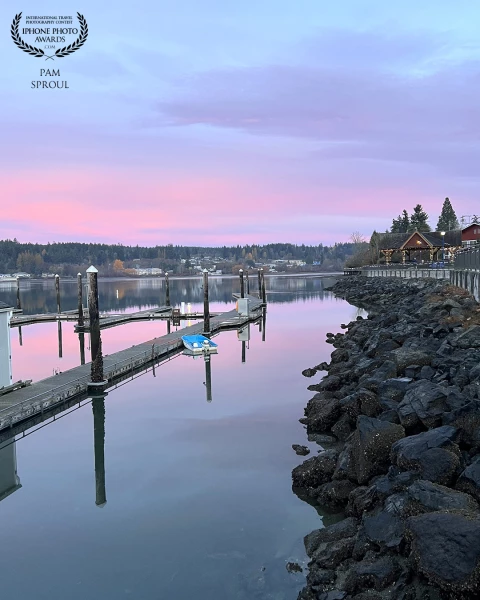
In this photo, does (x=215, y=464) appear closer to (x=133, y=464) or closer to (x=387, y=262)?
(x=133, y=464)

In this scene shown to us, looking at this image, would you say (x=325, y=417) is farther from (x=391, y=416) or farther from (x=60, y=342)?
(x=60, y=342)

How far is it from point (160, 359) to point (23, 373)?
26.1 feet

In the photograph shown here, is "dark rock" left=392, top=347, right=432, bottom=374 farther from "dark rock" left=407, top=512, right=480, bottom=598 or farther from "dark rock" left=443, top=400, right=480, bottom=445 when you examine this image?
"dark rock" left=407, top=512, right=480, bottom=598

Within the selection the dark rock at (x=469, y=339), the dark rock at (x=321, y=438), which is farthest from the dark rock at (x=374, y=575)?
the dark rock at (x=469, y=339)

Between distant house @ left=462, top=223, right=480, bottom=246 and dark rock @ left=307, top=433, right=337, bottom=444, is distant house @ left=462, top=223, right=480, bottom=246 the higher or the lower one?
the higher one

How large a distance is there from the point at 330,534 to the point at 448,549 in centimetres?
373

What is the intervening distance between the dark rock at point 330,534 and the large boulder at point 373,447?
131cm

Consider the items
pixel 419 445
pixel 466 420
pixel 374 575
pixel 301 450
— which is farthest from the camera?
pixel 301 450

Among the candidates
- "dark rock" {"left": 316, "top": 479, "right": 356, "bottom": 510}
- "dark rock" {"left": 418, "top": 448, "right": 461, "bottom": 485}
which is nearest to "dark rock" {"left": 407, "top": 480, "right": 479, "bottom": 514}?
"dark rock" {"left": 418, "top": 448, "right": 461, "bottom": 485}

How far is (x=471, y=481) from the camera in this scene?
866 cm

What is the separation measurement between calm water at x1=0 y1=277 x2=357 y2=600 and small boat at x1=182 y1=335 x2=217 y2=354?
6819 millimetres

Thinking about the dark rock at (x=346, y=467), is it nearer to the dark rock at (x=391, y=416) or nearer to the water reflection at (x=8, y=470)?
the dark rock at (x=391, y=416)

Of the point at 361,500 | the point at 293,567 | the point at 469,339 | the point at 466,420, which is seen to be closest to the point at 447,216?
the point at 469,339

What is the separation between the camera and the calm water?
9.65 metres
